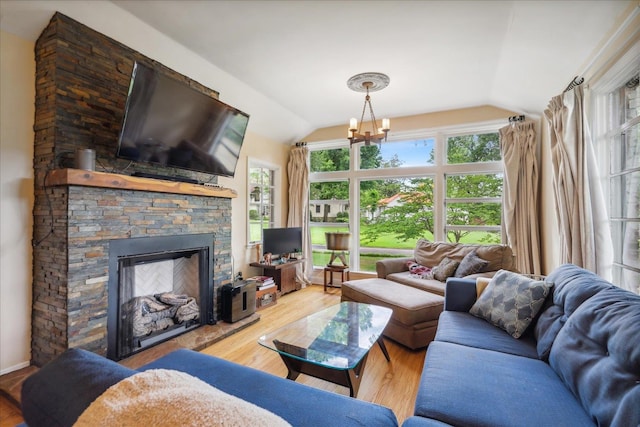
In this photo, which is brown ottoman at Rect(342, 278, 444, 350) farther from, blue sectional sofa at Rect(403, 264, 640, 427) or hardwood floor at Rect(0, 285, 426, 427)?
blue sectional sofa at Rect(403, 264, 640, 427)

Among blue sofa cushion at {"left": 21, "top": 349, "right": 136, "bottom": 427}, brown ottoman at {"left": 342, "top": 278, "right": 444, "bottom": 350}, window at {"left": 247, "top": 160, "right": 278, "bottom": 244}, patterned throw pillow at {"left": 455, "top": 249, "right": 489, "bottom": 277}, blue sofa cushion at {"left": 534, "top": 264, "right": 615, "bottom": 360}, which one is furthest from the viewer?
window at {"left": 247, "top": 160, "right": 278, "bottom": 244}

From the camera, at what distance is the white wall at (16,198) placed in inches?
79.1

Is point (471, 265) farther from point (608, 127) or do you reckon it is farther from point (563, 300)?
point (608, 127)

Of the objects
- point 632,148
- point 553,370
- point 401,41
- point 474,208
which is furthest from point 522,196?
point 553,370

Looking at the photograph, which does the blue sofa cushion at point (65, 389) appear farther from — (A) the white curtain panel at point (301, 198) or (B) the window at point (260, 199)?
(A) the white curtain panel at point (301, 198)

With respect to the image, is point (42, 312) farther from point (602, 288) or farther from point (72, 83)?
point (602, 288)

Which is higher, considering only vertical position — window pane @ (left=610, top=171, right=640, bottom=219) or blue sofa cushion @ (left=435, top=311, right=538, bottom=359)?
window pane @ (left=610, top=171, right=640, bottom=219)

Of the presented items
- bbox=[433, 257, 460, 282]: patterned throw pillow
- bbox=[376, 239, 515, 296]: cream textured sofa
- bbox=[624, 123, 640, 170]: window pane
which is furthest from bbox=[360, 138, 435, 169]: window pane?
bbox=[624, 123, 640, 170]: window pane

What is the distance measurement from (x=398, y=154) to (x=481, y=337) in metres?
3.30

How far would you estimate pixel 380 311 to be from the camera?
2.47 metres

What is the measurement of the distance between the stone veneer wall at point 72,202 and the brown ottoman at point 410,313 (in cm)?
226

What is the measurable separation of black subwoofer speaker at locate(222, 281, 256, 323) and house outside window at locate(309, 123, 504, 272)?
6.61 ft

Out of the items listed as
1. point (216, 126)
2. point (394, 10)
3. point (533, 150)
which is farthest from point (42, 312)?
point (533, 150)

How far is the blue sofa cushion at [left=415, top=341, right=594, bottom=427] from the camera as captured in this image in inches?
42.4
